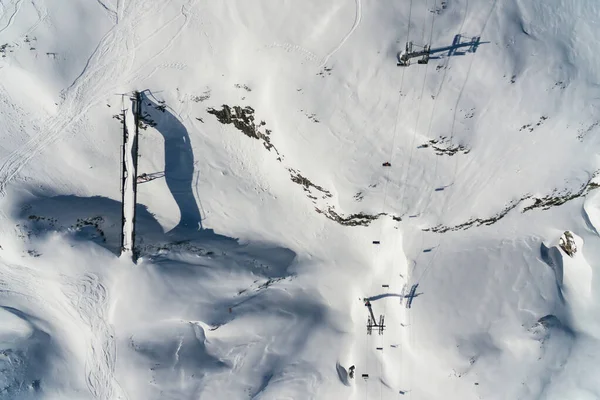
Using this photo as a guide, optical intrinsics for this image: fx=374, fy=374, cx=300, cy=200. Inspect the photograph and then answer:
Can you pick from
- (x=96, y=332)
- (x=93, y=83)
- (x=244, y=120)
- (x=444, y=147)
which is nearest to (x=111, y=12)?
(x=93, y=83)

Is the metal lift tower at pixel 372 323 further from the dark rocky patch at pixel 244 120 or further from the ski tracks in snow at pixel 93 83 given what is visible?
the ski tracks in snow at pixel 93 83

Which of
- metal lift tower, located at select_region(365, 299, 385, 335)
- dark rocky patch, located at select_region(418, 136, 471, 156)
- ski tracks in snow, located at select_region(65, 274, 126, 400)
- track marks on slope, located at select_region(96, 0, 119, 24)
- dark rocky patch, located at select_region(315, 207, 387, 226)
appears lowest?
ski tracks in snow, located at select_region(65, 274, 126, 400)

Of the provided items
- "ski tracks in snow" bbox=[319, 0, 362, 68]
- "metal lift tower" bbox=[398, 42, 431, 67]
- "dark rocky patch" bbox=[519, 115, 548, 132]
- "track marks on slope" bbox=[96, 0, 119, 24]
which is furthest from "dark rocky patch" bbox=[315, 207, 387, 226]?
"track marks on slope" bbox=[96, 0, 119, 24]

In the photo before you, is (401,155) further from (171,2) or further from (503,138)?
(171,2)

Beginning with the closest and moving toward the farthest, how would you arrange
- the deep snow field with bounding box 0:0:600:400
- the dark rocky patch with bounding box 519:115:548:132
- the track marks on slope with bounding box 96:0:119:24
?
the dark rocky patch with bounding box 519:115:548:132
the deep snow field with bounding box 0:0:600:400
the track marks on slope with bounding box 96:0:119:24

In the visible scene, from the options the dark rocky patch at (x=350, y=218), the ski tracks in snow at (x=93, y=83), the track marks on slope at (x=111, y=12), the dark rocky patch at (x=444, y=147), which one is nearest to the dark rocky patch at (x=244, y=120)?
the dark rocky patch at (x=350, y=218)

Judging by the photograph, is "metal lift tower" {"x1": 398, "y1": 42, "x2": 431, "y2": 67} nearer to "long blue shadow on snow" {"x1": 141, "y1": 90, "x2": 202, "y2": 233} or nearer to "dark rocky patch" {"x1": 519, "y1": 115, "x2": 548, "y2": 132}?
"dark rocky patch" {"x1": 519, "y1": 115, "x2": 548, "y2": 132}

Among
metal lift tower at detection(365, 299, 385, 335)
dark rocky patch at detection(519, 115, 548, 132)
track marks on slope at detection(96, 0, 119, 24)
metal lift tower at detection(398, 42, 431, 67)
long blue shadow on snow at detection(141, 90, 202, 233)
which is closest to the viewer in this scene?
metal lift tower at detection(398, 42, 431, 67)
